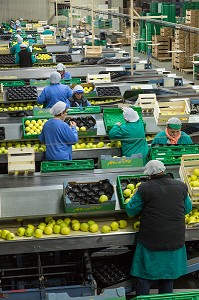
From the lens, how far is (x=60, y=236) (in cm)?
563

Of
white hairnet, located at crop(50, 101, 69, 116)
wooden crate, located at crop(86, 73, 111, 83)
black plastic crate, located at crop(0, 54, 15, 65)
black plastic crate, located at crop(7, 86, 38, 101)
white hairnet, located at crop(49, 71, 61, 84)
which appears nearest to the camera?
white hairnet, located at crop(50, 101, 69, 116)

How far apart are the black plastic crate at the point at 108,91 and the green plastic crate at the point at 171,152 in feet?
15.5

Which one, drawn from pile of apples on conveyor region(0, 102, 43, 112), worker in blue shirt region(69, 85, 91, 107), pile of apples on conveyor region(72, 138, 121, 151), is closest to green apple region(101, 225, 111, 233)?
pile of apples on conveyor region(72, 138, 121, 151)

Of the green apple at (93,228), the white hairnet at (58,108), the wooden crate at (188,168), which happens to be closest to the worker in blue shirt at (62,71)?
the white hairnet at (58,108)

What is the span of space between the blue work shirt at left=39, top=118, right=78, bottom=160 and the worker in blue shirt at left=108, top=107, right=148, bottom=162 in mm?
679

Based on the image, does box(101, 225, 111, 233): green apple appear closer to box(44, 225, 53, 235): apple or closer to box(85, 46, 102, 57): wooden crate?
box(44, 225, 53, 235): apple

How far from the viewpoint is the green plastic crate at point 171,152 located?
6.79 meters

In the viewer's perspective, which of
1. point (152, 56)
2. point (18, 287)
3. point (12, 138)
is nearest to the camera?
point (18, 287)

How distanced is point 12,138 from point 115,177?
8.83 feet

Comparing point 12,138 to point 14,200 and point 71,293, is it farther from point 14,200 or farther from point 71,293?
point 71,293

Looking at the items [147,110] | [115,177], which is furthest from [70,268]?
[147,110]

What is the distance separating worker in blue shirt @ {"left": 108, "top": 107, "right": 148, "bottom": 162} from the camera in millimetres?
8102

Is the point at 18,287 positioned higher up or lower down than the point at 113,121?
lower down

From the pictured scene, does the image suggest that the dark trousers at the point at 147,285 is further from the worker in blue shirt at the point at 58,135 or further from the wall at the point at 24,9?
the wall at the point at 24,9
